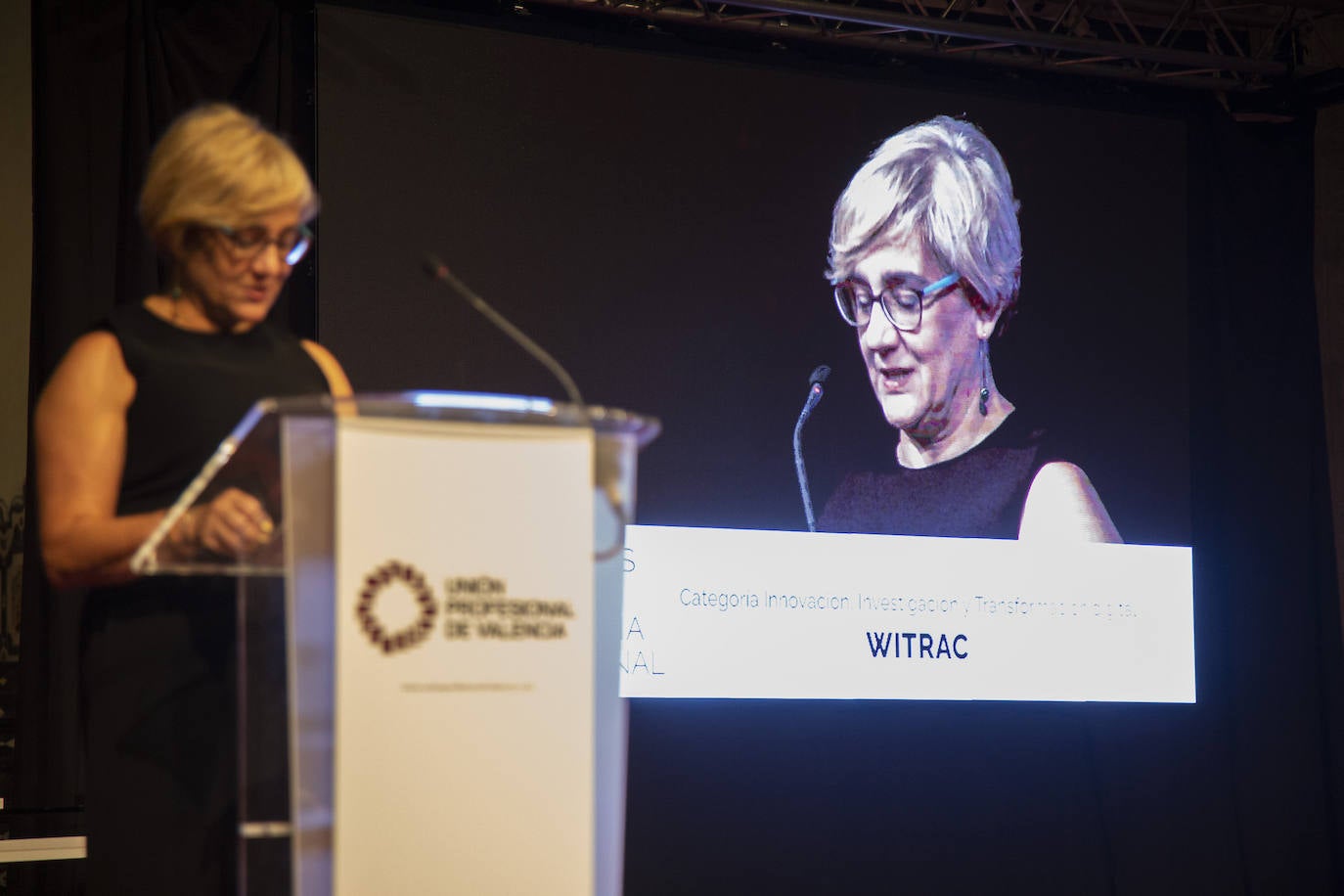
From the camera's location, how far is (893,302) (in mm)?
4461

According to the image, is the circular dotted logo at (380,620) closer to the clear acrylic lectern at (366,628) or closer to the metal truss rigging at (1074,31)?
the clear acrylic lectern at (366,628)

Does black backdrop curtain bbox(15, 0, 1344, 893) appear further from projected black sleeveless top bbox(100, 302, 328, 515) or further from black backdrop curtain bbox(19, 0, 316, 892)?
projected black sleeveless top bbox(100, 302, 328, 515)

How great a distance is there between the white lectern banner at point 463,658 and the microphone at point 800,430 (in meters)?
2.91

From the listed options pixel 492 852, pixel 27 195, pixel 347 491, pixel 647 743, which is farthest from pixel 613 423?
pixel 27 195

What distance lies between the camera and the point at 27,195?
445cm

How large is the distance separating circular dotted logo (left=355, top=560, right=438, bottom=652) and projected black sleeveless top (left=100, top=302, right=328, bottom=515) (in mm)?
362

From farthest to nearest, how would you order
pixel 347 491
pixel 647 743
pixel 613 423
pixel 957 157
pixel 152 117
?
pixel 957 157 → pixel 647 743 → pixel 152 117 → pixel 613 423 → pixel 347 491

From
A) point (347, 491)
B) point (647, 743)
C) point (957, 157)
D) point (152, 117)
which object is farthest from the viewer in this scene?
point (957, 157)

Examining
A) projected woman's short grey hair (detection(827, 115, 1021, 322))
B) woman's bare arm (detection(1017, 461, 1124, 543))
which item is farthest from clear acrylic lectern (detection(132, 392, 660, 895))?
woman's bare arm (detection(1017, 461, 1124, 543))

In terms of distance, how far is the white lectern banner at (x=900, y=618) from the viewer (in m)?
4.04

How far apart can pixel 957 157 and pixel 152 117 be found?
2515 mm

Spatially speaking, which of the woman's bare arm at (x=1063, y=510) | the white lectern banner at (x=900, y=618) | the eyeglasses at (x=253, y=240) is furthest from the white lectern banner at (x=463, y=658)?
the woman's bare arm at (x=1063, y=510)

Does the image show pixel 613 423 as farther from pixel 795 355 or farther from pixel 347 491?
pixel 795 355

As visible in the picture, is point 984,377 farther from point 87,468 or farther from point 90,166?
point 87,468
